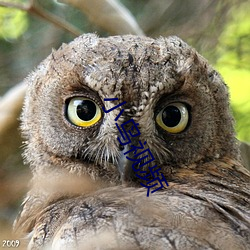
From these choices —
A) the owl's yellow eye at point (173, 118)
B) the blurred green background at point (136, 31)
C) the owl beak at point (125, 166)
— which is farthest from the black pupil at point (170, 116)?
the blurred green background at point (136, 31)

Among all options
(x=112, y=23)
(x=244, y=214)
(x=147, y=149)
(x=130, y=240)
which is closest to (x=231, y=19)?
(x=112, y=23)

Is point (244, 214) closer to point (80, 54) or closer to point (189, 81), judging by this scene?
point (189, 81)

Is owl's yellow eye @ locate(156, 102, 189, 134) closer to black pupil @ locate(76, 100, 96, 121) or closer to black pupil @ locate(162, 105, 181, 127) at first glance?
black pupil @ locate(162, 105, 181, 127)

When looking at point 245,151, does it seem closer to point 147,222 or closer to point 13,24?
point 147,222

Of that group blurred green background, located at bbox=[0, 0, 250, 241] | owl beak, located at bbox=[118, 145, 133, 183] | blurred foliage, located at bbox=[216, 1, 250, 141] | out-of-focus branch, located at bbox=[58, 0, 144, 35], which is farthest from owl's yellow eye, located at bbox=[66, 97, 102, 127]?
blurred foliage, located at bbox=[216, 1, 250, 141]

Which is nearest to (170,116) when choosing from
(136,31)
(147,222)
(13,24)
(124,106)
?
(124,106)
